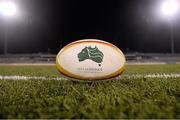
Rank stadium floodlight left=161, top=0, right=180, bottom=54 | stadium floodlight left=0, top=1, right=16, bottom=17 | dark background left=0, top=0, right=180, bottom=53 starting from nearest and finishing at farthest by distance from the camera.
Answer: stadium floodlight left=0, top=1, right=16, bottom=17
stadium floodlight left=161, top=0, right=180, bottom=54
dark background left=0, top=0, right=180, bottom=53

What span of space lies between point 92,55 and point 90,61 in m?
0.09

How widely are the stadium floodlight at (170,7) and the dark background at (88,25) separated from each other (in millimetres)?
2492

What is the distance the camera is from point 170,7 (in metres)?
25.5

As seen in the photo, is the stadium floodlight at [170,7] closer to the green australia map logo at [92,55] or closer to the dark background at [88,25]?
the dark background at [88,25]

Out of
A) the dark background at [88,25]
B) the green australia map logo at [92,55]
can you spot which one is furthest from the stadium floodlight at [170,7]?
the green australia map logo at [92,55]

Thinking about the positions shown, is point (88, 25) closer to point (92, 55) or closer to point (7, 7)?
point (7, 7)

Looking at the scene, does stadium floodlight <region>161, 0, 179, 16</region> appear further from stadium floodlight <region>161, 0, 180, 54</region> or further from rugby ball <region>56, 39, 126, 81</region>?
rugby ball <region>56, 39, 126, 81</region>

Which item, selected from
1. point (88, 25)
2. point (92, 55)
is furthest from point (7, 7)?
point (92, 55)

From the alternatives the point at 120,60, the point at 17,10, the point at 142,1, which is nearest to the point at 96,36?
the point at 142,1

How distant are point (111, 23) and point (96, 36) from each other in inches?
94.2

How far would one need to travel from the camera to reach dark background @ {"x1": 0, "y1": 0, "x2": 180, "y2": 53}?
2945 cm

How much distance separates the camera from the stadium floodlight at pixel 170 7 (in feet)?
81.7

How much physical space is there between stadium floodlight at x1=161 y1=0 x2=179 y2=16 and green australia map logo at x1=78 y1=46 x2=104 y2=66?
76.1 feet

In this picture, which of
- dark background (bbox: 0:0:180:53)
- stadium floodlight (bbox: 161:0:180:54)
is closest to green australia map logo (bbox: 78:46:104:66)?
stadium floodlight (bbox: 161:0:180:54)
